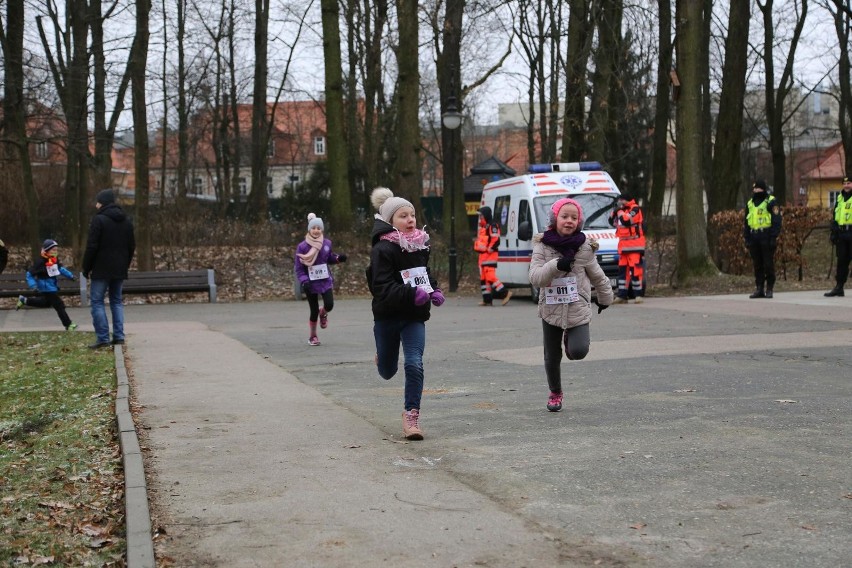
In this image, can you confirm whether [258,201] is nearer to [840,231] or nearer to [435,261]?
[435,261]

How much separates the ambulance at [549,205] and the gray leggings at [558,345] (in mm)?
12133

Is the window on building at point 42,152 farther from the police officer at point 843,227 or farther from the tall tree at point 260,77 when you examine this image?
the police officer at point 843,227

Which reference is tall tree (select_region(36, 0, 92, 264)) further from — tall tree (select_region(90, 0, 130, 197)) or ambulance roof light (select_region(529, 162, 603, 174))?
ambulance roof light (select_region(529, 162, 603, 174))

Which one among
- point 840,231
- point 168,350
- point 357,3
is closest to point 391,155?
point 357,3

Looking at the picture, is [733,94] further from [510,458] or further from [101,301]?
[510,458]

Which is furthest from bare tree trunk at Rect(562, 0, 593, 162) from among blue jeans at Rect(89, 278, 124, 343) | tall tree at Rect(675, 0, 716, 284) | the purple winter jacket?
blue jeans at Rect(89, 278, 124, 343)

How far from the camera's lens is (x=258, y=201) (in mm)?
39625

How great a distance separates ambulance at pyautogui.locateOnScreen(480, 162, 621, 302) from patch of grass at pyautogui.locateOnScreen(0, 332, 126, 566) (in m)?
11.0

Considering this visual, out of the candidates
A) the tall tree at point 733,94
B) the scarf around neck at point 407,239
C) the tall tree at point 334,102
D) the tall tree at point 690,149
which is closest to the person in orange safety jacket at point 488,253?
the tall tree at point 690,149

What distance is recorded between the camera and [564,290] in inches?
331

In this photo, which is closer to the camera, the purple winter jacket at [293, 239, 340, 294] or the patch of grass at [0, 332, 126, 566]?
the patch of grass at [0, 332, 126, 566]

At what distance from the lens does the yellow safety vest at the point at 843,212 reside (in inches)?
757

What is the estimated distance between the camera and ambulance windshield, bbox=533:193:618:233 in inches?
846

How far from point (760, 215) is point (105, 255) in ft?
38.3
